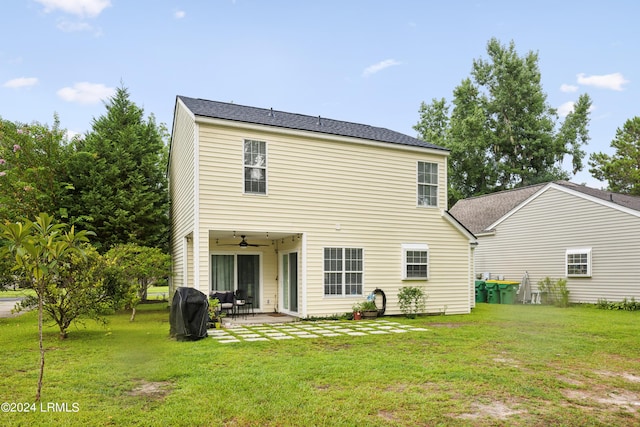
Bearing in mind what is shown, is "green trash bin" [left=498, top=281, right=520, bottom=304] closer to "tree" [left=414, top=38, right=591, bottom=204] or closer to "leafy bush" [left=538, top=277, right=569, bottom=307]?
"leafy bush" [left=538, top=277, right=569, bottom=307]

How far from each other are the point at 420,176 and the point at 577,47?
10.7 meters

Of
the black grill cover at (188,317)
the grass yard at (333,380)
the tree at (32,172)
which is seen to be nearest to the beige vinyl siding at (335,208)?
the black grill cover at (188,317)

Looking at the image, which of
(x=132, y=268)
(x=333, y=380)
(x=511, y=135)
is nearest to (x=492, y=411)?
(x=333, y=380)

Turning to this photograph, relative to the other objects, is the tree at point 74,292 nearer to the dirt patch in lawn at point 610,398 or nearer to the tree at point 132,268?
the tree at point 132,268

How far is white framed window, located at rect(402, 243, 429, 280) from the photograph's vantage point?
14.0 metres

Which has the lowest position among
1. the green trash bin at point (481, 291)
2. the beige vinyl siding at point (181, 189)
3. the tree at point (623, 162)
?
the green trash bin at point (481, 291)

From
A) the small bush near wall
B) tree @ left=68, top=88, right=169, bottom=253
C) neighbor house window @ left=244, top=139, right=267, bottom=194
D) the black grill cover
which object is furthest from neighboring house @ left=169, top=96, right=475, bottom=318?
the small bush near wall

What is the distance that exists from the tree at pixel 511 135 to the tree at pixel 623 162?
4.53 feet

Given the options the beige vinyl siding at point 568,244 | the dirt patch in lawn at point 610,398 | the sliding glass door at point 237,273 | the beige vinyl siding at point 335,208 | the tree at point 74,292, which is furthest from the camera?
the beige vinyl siding at point 568,244

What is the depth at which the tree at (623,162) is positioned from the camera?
1320 inches

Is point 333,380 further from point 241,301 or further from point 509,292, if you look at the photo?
point 509,292

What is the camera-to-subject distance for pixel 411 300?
13727mm

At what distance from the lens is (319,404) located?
16.1 ft

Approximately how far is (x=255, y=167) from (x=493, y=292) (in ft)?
42.6
